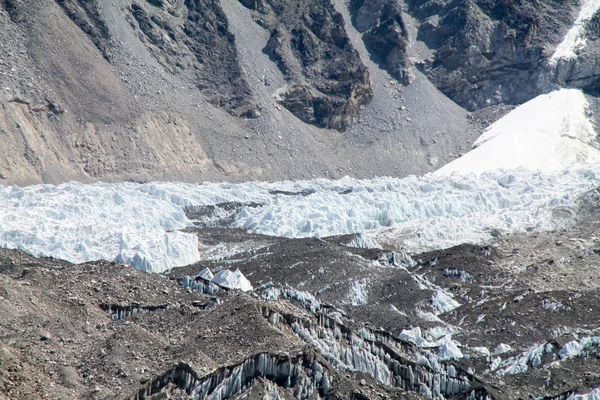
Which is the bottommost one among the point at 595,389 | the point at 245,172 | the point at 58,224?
the point at 245,172

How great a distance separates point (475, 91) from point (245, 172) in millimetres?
37717

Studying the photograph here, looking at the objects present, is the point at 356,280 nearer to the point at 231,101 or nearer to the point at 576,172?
the point at 576,172

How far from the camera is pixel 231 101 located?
90312 mm

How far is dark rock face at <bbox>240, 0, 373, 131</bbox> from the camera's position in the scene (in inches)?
3784

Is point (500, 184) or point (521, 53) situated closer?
point (500, 184)

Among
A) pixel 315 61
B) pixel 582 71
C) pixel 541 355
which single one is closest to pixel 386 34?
pixel 315 61

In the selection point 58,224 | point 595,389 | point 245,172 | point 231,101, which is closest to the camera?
point 595,389

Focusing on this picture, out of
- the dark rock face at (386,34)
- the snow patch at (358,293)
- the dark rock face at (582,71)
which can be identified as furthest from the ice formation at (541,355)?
the dark rock face at (582,71)

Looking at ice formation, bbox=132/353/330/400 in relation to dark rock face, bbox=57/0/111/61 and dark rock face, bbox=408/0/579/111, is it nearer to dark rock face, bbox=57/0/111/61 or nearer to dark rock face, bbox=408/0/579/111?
dark rock face, bbox=57/0/111/61

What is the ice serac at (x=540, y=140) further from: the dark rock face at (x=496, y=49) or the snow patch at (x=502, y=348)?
the snow patch at (x=502, y=348)

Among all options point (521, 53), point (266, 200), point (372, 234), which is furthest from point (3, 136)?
point (521, 53)

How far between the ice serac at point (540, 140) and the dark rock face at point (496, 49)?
498cm

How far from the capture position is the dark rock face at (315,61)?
96.1 metres

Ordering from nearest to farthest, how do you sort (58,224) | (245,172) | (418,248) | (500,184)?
(58,224) → (418,248) → (500,184) → (245,172)
